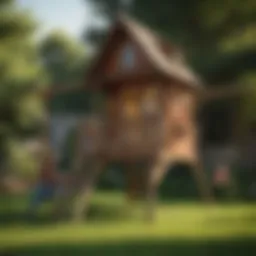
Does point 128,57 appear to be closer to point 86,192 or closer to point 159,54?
point 159,54

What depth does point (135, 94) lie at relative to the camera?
3.25ft

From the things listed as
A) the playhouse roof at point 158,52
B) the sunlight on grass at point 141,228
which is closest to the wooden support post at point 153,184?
the sunlight on grass at point 141,228

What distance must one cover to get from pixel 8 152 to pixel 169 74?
321 millimetres

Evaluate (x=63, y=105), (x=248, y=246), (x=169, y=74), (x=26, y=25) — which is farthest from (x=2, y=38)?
(x=248, y=246)

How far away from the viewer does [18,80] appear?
3.22 feet

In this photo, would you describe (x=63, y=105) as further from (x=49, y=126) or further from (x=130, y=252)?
(x=130, y=252)

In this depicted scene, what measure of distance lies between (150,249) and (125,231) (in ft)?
0.19

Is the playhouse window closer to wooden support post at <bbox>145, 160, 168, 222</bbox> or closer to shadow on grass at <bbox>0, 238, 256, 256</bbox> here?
wooden support post at <bbox>145, 160, 168, 222</bbox>

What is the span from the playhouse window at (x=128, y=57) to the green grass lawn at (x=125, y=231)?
0.23 meters

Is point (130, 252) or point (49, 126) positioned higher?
point (49, 126)

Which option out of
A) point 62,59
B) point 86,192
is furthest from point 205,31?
point 86,192

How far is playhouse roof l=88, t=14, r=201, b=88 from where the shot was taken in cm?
97

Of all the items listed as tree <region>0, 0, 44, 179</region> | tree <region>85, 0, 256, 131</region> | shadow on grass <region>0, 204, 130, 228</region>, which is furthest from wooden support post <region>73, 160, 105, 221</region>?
tree <region>85, 0, 256, 131</region>

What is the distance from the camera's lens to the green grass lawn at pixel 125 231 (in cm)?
97
